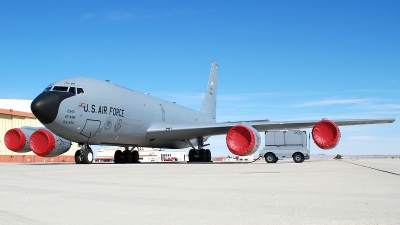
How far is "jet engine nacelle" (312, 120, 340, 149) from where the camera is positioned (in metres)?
18.9

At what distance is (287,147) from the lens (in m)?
23.9

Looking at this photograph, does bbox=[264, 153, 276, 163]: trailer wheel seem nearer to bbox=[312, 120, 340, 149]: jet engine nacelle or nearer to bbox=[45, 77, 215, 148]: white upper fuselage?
bbox=[312, 120, 340, 149]: jet engine nacelle

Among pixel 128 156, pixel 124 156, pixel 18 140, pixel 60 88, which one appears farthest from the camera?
pixel 128 156

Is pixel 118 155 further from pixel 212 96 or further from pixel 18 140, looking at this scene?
pixel 212 96

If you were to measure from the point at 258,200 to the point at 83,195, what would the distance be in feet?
8.13

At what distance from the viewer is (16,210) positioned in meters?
4.55

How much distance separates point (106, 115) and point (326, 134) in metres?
10.00

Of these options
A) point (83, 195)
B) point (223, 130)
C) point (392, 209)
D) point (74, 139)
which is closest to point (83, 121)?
point (74, 139)

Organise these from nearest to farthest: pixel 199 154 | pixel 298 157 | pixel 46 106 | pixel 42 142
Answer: pixel 46 106, pixel 42 142, pixel 298 157, pixel 199 154

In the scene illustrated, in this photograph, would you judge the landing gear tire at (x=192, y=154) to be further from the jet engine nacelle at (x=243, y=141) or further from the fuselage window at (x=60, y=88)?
the fuselage window at (x=60, y=88)

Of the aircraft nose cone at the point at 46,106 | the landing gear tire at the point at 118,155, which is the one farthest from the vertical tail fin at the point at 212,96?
the aircraft nose cone at the point at 46,106

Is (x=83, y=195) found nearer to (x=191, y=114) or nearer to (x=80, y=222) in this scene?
(x=80, y=222)

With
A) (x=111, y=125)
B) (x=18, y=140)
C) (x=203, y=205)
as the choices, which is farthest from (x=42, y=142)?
(x=203, y=205)

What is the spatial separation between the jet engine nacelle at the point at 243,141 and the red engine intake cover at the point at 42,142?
8.47 m
